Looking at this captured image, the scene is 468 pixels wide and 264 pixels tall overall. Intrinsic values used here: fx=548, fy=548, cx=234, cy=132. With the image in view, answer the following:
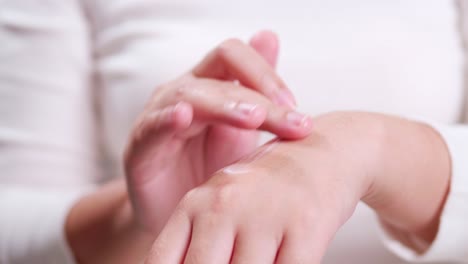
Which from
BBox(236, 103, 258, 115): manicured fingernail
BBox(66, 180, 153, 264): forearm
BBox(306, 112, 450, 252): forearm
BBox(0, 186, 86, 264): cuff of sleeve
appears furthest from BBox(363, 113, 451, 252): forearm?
BBox(0, 186, 86, 264): cuff of sleeve

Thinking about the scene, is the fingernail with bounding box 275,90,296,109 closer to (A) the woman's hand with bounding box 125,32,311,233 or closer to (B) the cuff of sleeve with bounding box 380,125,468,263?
(A) the woman's hand with bounding box 125,32,311,233

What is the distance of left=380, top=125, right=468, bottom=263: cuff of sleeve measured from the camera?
1.56 ft

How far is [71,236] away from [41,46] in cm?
26

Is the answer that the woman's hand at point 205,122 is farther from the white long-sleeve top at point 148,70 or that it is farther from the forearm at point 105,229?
the white long-sleeve top at point 148,70

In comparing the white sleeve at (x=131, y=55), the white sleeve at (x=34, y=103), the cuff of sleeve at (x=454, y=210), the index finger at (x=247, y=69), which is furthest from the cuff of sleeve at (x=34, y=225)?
the cuff of sleeve at (x=454, y=210)

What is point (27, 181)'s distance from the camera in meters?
0.76

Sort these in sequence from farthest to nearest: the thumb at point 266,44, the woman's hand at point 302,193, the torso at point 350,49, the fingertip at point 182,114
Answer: the torso at point 350,49 < the thumb at point 266,44 < the fingertip at point 182,114 < the woman's hand at point 302,193

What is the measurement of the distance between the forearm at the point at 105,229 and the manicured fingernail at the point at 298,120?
0.20m

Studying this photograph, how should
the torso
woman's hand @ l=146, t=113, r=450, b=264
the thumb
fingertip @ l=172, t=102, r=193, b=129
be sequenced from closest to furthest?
woman's hand @ l=146, t=113, r=450, b=264
fingertip @ l=172, t=102, r=193, b=129
the thumb
the torso

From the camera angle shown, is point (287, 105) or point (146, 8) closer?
point (287, 105)

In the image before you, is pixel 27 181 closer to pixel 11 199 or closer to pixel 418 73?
pixel 11 199

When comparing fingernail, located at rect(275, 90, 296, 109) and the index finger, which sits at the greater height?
the index finger

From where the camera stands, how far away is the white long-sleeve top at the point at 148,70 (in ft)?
2.17

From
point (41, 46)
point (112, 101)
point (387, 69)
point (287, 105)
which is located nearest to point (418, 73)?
point (387, 69)
